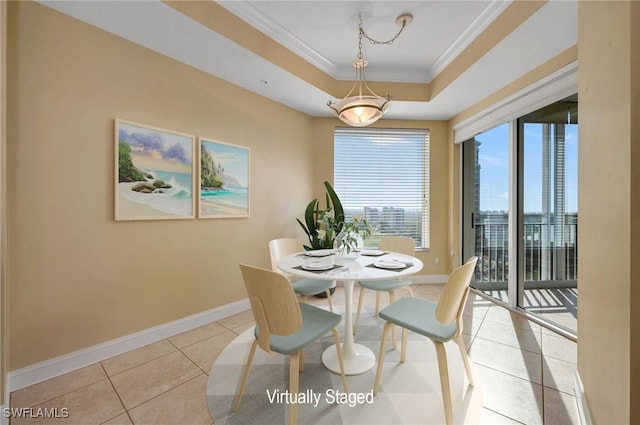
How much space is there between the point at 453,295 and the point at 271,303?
38.8 inches

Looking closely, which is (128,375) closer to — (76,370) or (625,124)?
(76,370)

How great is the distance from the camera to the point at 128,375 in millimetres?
1789

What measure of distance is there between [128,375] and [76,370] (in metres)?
0.43

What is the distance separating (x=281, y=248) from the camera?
2580mm

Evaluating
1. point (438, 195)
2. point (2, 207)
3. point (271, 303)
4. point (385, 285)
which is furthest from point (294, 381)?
point (438, 195)

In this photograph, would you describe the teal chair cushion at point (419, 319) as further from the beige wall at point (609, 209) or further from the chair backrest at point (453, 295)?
the beige wall at point (609, 209)

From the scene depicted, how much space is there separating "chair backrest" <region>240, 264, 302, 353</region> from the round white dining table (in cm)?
30

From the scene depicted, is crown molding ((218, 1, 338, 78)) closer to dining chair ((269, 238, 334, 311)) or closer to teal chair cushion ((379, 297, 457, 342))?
dining chair ((269, 238, 334, 311))

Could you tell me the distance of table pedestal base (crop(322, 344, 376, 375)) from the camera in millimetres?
1805

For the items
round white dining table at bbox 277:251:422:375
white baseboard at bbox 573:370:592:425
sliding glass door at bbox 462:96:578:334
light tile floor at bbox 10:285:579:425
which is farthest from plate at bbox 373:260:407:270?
sliding glass door at bbox 462:96:578:334

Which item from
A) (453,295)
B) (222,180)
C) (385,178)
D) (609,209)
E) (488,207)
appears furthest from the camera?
(385,178)
